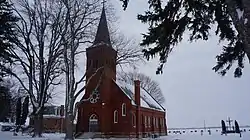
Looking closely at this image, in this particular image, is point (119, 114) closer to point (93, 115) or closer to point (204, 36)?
point (93, 115)

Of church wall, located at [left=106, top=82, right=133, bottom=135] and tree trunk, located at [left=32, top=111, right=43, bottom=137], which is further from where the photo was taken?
church wall, located at [left=106, top=82, right=133, bottom=135]

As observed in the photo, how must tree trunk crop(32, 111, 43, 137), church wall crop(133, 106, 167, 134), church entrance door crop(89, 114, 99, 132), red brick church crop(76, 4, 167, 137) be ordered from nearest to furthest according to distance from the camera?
tree trunk crop(32, 111, 43, 137) < red brick church crop(76, 4, 167, 137) < church entrance door crop(89, 114, 99, 132) < church wall crop(133, 106, 167, 134)

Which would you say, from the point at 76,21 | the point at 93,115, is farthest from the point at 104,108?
the point at 76,21

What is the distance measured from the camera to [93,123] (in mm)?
42281

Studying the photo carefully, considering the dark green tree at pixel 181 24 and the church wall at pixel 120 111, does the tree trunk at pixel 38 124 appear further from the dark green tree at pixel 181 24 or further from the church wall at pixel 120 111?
the dark green tree at pixel 181 24

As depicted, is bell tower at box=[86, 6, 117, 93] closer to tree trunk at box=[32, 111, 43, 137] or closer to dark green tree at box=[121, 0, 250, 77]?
tree trunk at box=[32, 111, 43, 137]

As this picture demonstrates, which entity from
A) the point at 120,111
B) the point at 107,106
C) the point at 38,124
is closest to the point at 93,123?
the point at 107,106

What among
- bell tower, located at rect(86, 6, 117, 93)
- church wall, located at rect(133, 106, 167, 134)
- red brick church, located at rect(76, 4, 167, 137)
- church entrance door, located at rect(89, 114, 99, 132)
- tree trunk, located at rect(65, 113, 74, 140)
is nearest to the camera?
tree trunk, located at rect(65, 113, 74, 140)

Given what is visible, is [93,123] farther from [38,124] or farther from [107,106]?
[38,124]

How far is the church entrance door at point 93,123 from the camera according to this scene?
41.9 metres

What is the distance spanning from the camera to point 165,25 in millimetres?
7895

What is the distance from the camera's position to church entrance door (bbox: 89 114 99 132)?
1648 inches

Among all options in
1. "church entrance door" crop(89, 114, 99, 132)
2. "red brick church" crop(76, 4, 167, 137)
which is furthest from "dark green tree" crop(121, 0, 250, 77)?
"church entrance door" crop(89, 114, 99, 132)

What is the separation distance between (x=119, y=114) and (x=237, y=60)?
35.9 m
